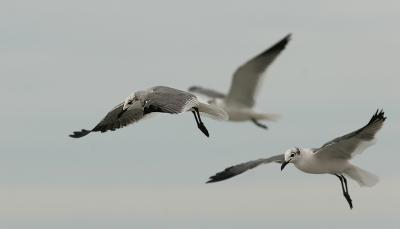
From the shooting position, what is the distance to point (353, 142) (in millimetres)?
15008

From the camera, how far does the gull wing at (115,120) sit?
613 inches

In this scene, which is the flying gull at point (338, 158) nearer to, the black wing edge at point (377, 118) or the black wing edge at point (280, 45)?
the black wing edge at point (377, 118)

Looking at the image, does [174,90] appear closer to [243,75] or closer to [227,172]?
[227,172]

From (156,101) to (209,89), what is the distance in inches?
580

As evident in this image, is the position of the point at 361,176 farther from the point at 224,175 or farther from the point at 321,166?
the point at 224,175

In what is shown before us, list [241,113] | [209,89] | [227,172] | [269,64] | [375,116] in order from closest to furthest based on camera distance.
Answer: [375,116] < [227,172] < [269,64] < [241,113] < [209,89]

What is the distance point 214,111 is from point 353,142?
88.0 inches

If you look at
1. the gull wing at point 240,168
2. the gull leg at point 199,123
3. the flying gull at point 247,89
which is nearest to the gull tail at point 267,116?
the flying gull at point 247,89

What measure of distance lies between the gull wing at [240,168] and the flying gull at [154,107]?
60.4 inches

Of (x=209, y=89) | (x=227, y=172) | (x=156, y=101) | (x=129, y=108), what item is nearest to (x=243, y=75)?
(x=209, y=89)

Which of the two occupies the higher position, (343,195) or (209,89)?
(209,89)

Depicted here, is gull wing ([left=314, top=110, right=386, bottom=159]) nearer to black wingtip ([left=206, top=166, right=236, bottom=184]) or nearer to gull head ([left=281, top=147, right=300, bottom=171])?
gull head ([left=281, top=147, right=300, bottom=171])

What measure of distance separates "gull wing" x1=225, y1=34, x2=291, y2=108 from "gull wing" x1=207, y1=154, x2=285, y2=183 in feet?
20.3

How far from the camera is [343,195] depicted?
50.6 feet
